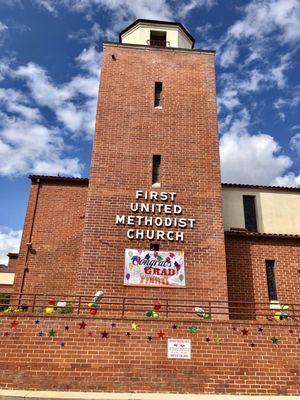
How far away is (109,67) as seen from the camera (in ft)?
47.9

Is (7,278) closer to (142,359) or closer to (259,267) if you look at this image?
(259,267)

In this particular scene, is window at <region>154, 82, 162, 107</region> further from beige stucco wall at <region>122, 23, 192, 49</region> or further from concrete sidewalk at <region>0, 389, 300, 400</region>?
concrete sidewalk at <region>0, 389, 300, 400</region>

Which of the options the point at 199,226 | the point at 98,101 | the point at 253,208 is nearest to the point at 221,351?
the point at 199,226

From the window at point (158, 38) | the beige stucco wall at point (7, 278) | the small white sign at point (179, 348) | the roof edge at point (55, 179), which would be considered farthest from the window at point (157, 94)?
the beige stucco wall at point (7, 278)

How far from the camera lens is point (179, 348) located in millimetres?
8586

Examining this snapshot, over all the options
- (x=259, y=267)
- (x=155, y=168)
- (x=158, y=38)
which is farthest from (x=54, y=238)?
(x=158, y=38)

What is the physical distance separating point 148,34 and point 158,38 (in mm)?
730

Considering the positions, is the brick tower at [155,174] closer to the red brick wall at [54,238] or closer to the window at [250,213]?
the red brick wall at [54,238]

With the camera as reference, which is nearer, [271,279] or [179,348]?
[179,348]

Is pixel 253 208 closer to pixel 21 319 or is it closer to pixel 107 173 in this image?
pixel 107 173

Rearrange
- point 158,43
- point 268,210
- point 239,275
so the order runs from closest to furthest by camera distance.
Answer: point 239,275 < point 268,210 < point 158,43

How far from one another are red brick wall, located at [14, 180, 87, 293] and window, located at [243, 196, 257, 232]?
23.8 feet

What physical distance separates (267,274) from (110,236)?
5.94 metres

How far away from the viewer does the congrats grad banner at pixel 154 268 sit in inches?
436
